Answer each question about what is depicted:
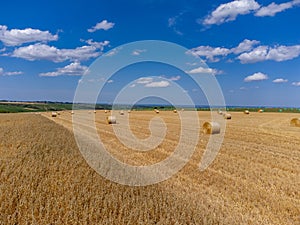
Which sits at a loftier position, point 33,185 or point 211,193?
point 33,185

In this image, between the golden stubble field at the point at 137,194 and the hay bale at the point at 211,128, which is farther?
the hay bale at the point at 211,128

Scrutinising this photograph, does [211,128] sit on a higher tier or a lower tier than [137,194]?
higher

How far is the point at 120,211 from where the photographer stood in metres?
4.11

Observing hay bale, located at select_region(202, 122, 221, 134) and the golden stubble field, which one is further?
hay bale, located at select_region(202, 122, 221, 134)

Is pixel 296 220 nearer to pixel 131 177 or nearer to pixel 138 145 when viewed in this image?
pixel 131 177

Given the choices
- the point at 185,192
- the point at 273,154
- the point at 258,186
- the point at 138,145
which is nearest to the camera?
the point at 185,192

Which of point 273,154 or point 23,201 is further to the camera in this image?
point 273,154

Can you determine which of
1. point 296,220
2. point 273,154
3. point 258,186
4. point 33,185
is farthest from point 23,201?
point 273,154

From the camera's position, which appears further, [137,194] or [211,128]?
[211,128]

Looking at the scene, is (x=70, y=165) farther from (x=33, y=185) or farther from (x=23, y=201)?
(x=23, y=201)

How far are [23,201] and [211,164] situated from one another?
5729 mm

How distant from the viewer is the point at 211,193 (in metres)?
5.86

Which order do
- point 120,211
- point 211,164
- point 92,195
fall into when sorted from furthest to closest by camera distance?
point 211,164 < point 92,195 < point 120,211

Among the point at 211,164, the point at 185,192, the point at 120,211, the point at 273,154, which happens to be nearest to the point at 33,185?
the point at 120,211
